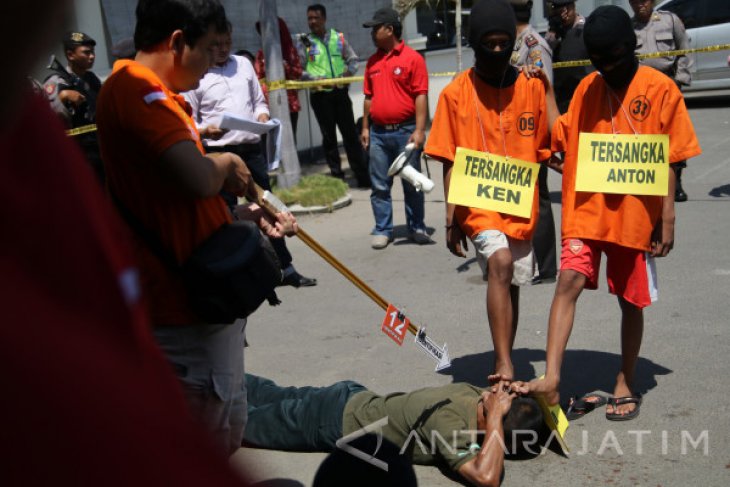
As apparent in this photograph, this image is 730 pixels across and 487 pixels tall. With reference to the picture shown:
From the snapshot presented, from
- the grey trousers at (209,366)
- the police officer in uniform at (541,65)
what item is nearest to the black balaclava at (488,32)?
the police officer in uniform at (541,65)

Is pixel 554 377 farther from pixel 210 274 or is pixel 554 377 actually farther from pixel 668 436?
pixel 210 274

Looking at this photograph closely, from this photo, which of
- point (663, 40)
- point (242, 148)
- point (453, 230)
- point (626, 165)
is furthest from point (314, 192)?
point (626, 165)

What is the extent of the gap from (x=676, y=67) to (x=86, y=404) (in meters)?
9.31

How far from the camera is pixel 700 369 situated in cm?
503

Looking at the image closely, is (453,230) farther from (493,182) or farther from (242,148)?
(242,148)

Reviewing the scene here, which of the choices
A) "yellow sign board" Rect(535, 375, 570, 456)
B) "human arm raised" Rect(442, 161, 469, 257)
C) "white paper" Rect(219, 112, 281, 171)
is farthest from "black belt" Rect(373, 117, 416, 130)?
"yellow sign board" Rect(535, 375, 570, 456)

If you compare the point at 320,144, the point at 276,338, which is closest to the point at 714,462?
the point at 276,338

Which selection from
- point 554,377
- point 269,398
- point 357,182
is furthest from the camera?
point 357,182

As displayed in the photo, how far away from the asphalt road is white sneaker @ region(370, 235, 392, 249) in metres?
0.10

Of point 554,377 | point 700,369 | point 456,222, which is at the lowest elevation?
point 700,369

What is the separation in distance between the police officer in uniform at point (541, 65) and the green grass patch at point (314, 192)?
292 cm

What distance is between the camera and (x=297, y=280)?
739 centimetres

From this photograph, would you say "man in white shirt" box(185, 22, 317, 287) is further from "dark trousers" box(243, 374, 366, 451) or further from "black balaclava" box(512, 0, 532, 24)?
"dark trousers" box(243, 374, 366, 451)

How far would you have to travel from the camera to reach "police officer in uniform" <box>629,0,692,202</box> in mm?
9164
